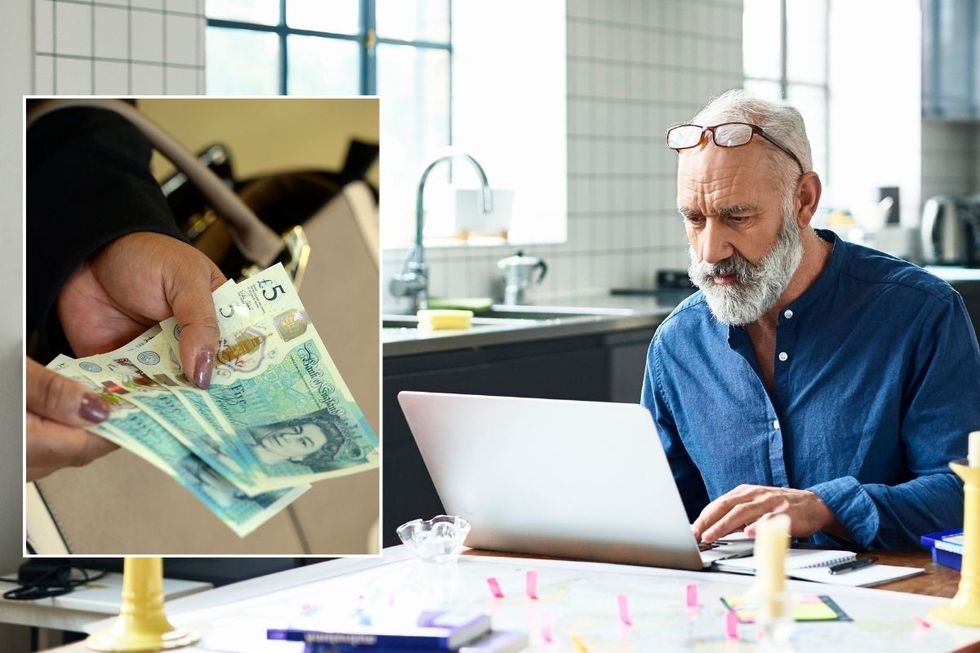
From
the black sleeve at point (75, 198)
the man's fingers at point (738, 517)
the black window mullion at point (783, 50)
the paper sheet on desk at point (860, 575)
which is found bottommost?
the paper sheet on desk at point (860, 575)

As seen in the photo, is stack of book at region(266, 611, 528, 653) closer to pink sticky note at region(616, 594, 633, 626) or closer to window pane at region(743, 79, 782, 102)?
pink sticky note at region(616, 594, 633, 626)

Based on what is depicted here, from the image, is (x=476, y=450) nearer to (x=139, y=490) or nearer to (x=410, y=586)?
(x=410, y=586)

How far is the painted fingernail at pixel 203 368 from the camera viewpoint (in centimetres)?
143

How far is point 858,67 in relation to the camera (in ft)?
22.9

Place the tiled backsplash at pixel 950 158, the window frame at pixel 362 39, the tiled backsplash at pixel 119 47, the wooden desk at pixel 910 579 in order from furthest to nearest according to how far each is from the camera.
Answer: the tiled backsplash at pixel 950 158 → the window frame at pixel 362 39 → the tiled backsplash at pixel 119 47 → the wooden desk at pixel 910 579

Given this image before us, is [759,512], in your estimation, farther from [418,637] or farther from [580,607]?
[418,637]

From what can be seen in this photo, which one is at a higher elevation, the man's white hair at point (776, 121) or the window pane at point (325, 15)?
the window pane at point (325, 15)

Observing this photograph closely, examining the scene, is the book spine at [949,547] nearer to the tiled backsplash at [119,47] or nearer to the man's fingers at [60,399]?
the man's fingers at [60,399]

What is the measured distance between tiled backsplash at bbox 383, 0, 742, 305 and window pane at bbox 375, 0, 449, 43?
484mm

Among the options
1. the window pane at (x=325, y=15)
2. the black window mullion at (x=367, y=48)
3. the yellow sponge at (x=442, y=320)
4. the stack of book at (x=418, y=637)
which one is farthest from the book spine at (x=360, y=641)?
the black window mullion at (x=367, y=48)

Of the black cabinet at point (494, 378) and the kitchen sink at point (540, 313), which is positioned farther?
the kitchen sink at point (540, 313)

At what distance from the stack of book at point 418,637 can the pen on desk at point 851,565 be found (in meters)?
0.55

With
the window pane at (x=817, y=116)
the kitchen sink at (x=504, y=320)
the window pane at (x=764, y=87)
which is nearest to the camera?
the kitchen sink at (x=504, y=320)

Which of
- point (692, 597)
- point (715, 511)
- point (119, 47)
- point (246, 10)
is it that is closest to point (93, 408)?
point (692, 597)
